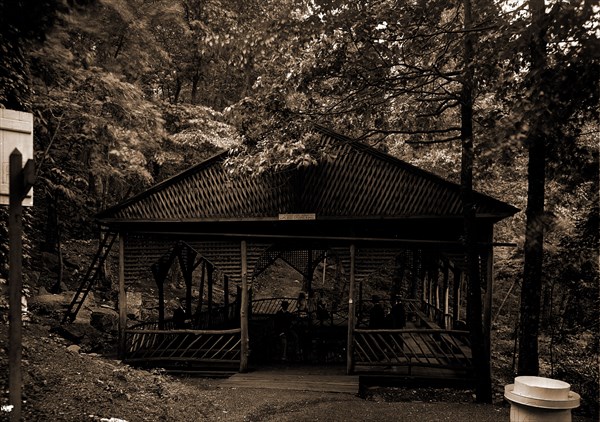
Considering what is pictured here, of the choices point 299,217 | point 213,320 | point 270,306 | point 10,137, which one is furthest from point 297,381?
point 270,306

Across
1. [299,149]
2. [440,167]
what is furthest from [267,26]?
[440,167]

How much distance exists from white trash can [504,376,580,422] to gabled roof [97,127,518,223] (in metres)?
6.26

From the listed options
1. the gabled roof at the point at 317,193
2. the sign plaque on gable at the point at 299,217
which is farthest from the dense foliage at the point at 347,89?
the sign plaque on gable at the point at 299,217

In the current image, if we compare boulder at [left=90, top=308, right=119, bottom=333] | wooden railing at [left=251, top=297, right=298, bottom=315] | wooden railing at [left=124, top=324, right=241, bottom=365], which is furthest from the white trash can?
wooden railing at [left=251, top=297, right=298, bottom=315]

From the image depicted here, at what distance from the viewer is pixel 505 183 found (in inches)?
736

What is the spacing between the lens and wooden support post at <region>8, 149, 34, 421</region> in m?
3.68

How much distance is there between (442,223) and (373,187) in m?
2.04

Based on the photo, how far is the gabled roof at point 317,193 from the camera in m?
11.7

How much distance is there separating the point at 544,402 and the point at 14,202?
224 inches

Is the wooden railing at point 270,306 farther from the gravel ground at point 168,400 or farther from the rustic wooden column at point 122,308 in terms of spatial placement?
the gravel ground at point 168,400

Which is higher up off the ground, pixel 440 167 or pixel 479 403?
pixel 440 167

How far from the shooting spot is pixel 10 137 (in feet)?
12.4

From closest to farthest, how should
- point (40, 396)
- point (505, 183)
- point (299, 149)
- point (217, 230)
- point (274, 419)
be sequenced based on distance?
point (40, 396) → point (274, 419) → point (299, 149) → point (217, 230) → point (505, 183)

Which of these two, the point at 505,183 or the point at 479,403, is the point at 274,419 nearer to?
the point at 479,403
